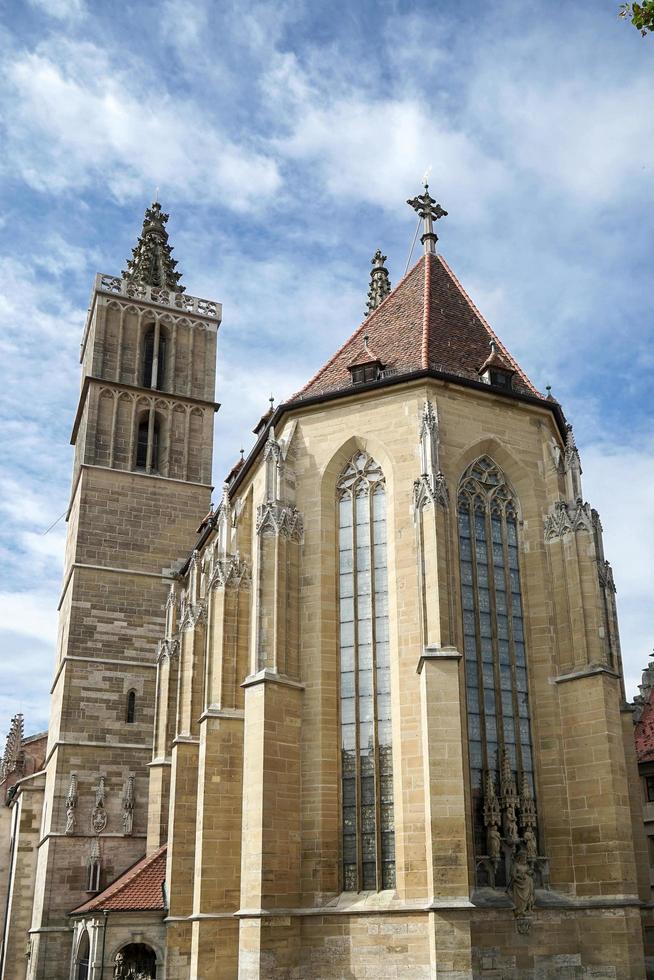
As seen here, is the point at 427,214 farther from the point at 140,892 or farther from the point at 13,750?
the point at 13,750

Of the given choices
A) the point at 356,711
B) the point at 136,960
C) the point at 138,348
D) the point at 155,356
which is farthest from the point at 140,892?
the point at 138,348

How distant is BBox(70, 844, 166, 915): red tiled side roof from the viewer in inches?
861

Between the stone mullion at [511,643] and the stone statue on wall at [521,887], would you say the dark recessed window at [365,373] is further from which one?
the stone statue on wall at [521,887]

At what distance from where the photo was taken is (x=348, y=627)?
59.8ft

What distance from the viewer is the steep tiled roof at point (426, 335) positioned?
2025 cm

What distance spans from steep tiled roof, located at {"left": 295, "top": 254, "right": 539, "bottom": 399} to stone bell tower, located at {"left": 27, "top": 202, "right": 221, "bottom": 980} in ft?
37.8

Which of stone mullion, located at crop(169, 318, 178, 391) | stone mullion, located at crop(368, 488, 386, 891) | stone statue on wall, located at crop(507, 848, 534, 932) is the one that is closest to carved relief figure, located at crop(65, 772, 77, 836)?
stone mullion, located at crop(368, 488, 386, 891)

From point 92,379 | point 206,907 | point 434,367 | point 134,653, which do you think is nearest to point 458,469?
point 434,367

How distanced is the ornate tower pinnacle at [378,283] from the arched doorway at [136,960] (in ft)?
74.2

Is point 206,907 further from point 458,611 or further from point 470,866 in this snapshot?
point 458,611

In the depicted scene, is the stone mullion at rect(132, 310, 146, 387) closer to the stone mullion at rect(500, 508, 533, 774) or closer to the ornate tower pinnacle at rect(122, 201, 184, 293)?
the ornate tower pinnacle at rect(122, 201, 184, 293)

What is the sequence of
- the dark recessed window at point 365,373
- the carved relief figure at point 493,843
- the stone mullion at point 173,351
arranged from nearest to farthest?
the carved relief figure at point 493,843 → the dark recessed window at point 365,373 → the stone mullion at point 173,351

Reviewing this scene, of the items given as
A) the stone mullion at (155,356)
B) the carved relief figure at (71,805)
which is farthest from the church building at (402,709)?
the stone mullion at (155,356)

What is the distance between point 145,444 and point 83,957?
15.8 meters
